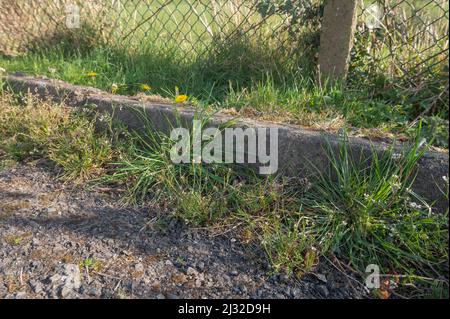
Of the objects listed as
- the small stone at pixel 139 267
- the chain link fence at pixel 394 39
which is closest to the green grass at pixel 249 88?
the chain link fence at pixel 394 39

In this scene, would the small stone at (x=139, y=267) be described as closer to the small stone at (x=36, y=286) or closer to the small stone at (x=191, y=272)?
the small stone at (x=191, y=272)

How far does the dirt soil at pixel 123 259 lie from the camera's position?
156cm

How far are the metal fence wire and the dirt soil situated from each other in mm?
1408

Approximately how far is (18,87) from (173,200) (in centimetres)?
160

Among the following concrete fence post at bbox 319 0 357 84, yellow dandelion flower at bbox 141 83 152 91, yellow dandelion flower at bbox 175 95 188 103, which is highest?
concrete fence post at bbox 319 0 357 84

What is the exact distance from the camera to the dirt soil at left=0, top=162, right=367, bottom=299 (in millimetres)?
1564

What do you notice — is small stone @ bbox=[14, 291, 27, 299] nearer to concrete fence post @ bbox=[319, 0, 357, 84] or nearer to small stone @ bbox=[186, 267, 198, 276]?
small stone @ bbox=[186, 267, 198, 276]

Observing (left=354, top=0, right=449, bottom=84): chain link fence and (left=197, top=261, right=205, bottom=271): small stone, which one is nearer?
(left=197, top=261, right=205, bottom=271): small stone

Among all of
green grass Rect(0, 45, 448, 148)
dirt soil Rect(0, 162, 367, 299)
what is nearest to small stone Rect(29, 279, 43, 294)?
dirt soil Rect(0, 162, 367, 299)

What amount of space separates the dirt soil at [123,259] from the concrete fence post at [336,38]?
1251 millimetres

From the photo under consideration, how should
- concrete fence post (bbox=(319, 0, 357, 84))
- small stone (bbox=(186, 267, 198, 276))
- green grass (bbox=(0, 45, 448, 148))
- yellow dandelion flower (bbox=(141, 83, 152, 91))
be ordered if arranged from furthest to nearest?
1. yellow dandelion flower (bbox=(141, 83, 152, 91))
2. concrete fence post (bbox=(319, 0, 357, 84))
3. green grass (bbox=(0, 45, 448, 148))
4. small stone (bbox=(186, 267, 198, 276))

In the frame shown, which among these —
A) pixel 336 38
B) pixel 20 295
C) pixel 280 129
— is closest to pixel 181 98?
pixel 280 129

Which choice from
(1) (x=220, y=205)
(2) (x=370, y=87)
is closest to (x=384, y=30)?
(2) (x=370, y=87)

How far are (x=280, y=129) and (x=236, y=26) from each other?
47.5 inches
